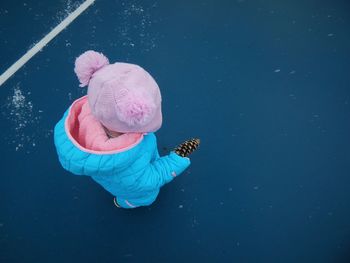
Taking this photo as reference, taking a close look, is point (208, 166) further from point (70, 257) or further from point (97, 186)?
point (70, 257)

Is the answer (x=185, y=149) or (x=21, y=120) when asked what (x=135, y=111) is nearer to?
(x=185, y=149)

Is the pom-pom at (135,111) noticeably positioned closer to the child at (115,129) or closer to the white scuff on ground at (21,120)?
the child at (115,129)

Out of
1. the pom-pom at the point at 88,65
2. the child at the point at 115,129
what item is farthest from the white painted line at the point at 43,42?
the pom-pom at the point at 88,65

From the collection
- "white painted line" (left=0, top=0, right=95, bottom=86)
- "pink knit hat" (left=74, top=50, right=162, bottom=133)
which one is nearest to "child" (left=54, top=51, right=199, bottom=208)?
"pink knit hat" (left=74, top=50, right=162, bottom=133)

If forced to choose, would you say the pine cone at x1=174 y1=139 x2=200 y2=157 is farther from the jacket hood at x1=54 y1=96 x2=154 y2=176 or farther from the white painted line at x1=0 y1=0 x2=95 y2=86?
the white painted line at x1=0 y1=0 x2=95 y2=86

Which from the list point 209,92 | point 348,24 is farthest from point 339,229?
point 348,24

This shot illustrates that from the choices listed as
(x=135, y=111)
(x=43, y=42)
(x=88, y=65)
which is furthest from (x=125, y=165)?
(x=43, y=42)
